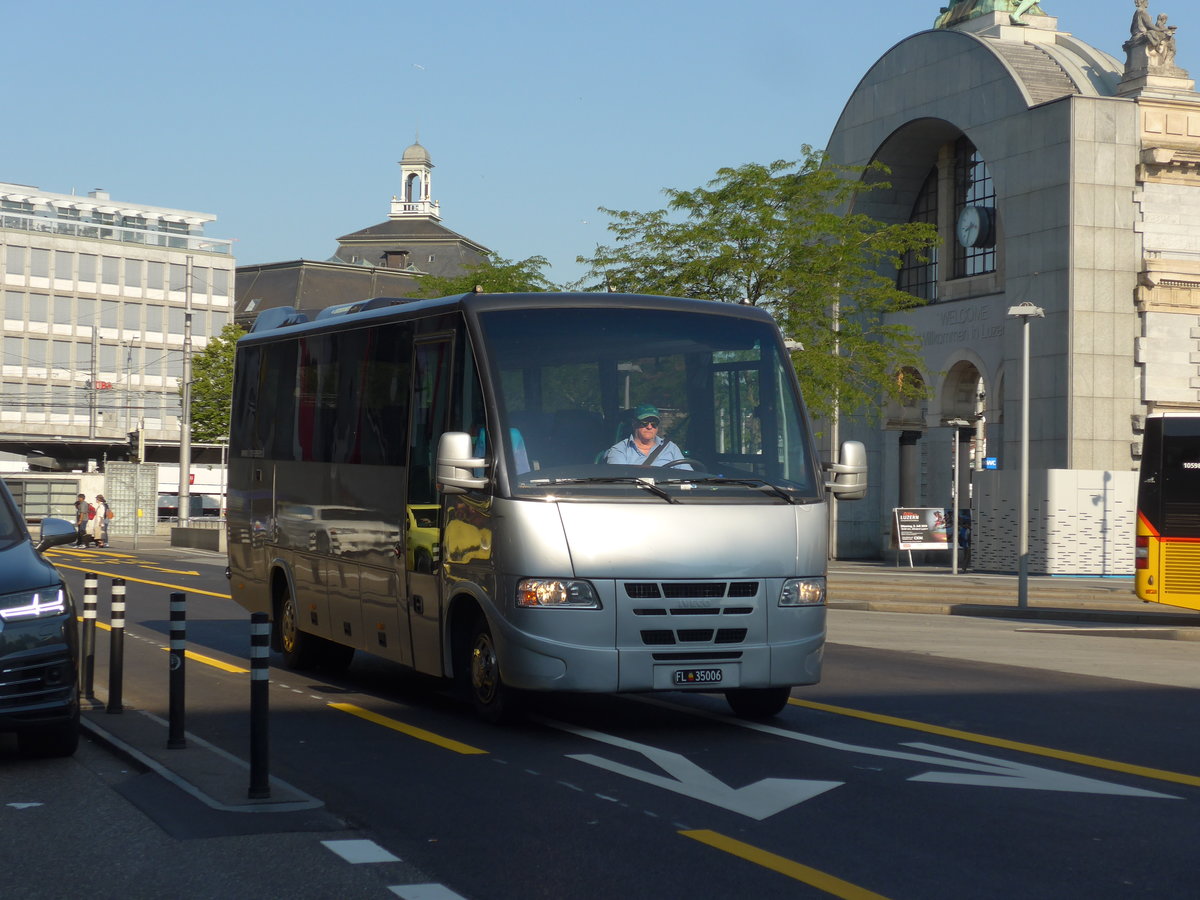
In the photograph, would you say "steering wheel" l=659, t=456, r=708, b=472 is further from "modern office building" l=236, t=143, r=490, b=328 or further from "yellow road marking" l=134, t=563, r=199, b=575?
"modern office building" l=236, t=143, r=490, b=328

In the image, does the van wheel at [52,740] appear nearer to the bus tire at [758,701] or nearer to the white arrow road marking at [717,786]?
the white arrow road marking at [717,786]

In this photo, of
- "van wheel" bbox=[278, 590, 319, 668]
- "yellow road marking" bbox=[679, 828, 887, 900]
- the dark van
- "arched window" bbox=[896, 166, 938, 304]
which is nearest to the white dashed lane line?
"yellow road marking" bbox=[679, 828, 887, 900]

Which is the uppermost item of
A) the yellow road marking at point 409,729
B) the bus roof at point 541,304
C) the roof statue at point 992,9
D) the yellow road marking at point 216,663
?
the roof statue at point 992,9

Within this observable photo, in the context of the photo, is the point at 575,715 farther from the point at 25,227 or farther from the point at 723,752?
the point at 25,227

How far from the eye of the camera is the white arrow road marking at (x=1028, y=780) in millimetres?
8305

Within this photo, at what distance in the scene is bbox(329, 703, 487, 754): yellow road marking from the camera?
9.71m

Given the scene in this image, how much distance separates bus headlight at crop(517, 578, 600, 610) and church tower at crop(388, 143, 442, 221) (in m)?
149

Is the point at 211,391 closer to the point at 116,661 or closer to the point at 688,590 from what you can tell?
the point at 116,661

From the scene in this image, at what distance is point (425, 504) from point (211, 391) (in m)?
78.5

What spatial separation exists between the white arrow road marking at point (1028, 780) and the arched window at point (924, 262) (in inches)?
1488

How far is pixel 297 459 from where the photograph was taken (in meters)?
14.1

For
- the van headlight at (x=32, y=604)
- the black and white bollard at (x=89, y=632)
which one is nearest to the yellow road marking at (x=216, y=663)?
the black and white bollard at (x=89, y=632)

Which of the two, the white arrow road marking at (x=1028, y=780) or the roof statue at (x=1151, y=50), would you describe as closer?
the white arrow road marking at (x=1028, y=780)

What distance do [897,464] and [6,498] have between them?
39476 mm
